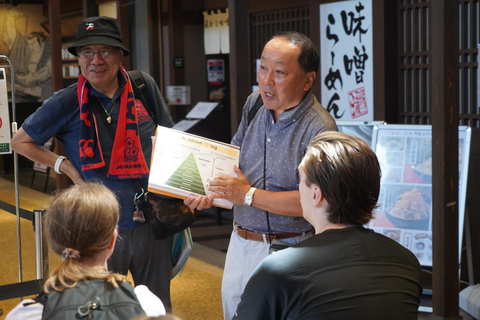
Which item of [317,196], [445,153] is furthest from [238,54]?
[317,196]

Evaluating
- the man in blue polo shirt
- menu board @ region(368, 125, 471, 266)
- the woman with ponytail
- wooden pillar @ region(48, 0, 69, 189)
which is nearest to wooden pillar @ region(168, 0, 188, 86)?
wooden pillar @ region(48, 0, 69, 189)

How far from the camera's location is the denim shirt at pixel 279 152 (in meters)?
2.81

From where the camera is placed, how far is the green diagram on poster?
2928 mm

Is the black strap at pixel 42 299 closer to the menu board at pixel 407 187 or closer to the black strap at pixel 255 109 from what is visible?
the black strap at pixel 255 109

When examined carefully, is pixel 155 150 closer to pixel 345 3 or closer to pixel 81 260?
pixel 81 260

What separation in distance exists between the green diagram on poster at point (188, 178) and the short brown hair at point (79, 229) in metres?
0.98

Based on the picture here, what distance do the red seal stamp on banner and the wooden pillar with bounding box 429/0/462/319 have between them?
1.99 metres

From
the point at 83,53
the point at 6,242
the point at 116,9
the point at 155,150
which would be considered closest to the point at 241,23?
Result: the point at 83,53

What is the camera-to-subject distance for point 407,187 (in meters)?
5.05

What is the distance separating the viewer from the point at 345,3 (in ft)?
19.9

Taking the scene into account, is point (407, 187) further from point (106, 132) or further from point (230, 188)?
point (106, 132)

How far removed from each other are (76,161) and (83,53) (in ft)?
1.81

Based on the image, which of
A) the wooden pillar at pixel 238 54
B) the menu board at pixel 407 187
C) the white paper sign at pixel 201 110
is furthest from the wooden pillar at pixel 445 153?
the white paper sign at pixel 201 110

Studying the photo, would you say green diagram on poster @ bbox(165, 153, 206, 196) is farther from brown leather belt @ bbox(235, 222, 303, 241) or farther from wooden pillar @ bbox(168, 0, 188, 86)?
wooden pillar @ bbox(168, 0, 188, 86)
